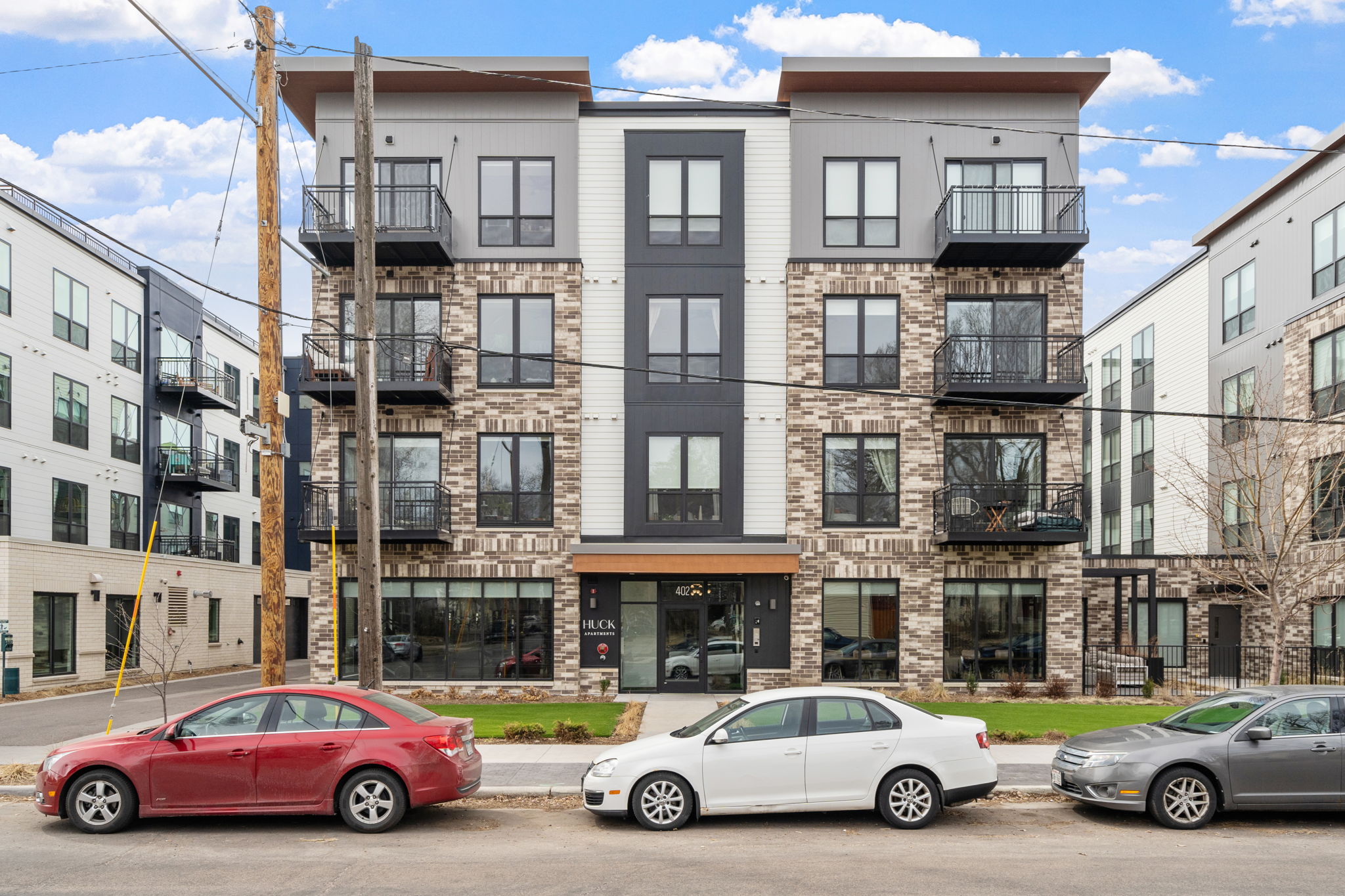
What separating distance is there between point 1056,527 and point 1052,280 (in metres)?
5.40

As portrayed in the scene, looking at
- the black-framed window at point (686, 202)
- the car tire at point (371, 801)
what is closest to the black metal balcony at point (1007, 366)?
the black-framed window at point (686, 202)

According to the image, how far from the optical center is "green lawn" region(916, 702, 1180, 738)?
57.3ft

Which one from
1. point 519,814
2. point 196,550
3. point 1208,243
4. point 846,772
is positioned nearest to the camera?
point 846,772

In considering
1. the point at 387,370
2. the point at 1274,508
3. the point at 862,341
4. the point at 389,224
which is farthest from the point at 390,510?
the point at 1274,508

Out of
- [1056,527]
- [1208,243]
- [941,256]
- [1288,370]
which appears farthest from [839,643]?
[1208,243]

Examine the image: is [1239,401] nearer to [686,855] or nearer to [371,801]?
[686,855]

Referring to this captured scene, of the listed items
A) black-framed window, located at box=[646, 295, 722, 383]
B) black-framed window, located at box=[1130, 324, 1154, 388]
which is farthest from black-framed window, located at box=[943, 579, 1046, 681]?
black-framed window, located at box=[1130, 324, 1154, 388]

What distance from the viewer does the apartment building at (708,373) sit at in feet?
74.9

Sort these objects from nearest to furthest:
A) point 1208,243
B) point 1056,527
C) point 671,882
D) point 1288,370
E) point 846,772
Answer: point 671,882 → point 846,772 → point 1056,527 → point 1288,370 → point 1208,243

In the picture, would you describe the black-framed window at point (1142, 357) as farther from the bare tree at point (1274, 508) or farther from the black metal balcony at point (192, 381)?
the black metal balcony at point (192, 381)

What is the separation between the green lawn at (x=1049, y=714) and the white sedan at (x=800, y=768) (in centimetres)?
608

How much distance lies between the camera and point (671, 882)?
880cm

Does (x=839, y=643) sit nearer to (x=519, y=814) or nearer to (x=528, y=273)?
(x=528, y=273)

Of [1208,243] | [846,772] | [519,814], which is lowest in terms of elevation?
[519,814]
